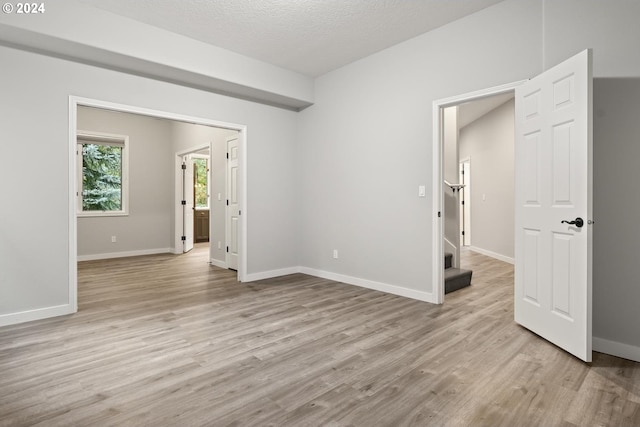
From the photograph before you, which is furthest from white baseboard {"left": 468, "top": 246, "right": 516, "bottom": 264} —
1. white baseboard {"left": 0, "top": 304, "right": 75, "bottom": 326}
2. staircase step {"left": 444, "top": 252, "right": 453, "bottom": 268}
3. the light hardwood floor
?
white baseboard {"left": 0, "top": 304, "right": 75, "bottom": 326}

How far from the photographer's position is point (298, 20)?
3441mm

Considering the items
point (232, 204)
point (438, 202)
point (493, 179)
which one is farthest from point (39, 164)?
point (493, 179)

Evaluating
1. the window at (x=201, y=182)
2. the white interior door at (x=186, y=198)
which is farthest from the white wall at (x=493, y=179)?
the window at (x=201, y=182)

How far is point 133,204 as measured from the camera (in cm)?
732

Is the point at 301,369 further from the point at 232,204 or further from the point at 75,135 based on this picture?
the point at 232,204

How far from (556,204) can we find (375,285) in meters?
2.26

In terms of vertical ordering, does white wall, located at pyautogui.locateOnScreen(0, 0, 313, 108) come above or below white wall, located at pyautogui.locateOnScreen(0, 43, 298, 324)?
above

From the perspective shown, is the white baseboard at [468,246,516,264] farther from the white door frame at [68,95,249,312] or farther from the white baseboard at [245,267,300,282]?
the white door frame at [68,95,249,312]

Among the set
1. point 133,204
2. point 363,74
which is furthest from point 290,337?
point 133,204

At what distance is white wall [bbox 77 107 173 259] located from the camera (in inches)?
265

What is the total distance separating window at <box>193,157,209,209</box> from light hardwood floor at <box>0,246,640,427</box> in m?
6.52

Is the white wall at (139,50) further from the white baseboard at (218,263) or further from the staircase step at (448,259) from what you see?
the staircase step at (448,259)

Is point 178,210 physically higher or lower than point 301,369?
higher

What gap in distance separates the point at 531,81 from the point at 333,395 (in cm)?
279
